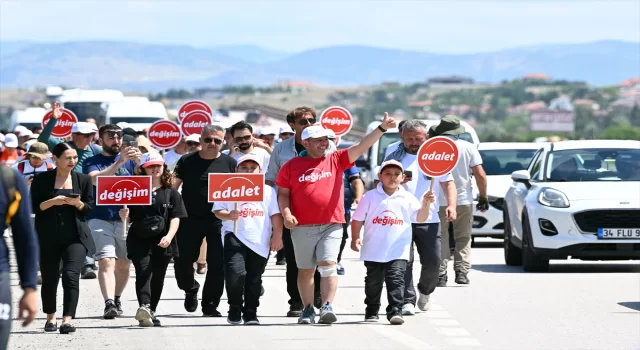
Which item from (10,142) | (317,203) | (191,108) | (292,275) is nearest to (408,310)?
(292,275)

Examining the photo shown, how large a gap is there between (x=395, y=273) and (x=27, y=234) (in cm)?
612

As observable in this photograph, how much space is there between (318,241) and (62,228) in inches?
83.9

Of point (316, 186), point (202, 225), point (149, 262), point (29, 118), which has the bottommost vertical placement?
point (29, 118)

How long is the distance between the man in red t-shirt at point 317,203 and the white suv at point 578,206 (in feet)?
18.8

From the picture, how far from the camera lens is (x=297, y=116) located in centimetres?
1380

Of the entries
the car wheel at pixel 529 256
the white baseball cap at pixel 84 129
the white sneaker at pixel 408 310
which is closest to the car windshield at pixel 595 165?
the car wheel at pixel 529 256

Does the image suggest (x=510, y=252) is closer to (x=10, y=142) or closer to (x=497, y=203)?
(x=497, y=203)

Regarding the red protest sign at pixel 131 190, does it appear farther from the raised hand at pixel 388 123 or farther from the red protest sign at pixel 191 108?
the red protest sign at pixel 191 108

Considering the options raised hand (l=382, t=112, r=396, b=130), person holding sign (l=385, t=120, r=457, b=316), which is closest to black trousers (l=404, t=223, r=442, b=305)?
person holding sign (l=385, t=120, r=457, b=316)

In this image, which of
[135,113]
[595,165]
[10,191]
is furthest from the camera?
[135,113]

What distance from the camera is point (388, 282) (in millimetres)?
13375

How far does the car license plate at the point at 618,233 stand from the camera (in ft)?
59.6

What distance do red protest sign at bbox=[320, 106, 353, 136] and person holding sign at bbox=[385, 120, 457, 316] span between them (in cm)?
751

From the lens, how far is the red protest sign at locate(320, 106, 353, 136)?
2233 cm
